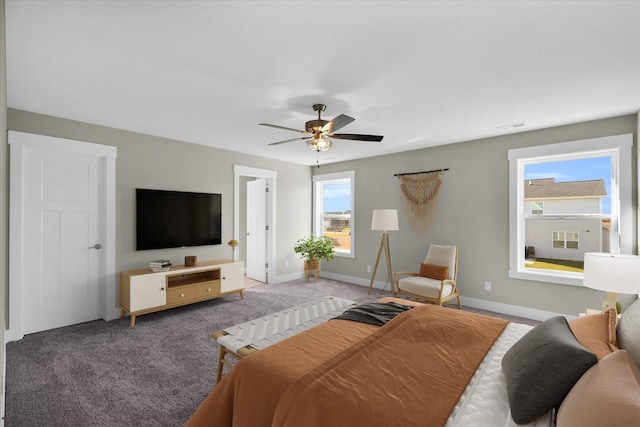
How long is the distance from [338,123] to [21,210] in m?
3.51

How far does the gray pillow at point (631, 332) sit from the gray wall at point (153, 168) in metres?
4.67

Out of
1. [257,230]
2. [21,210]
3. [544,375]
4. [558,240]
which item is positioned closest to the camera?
[544,375]

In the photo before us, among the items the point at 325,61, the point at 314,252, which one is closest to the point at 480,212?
the point at 314,252

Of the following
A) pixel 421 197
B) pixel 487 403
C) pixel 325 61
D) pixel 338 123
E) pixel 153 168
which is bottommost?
pixel 487 403

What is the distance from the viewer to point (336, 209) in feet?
20.7

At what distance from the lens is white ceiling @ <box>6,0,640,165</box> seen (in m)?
1.71

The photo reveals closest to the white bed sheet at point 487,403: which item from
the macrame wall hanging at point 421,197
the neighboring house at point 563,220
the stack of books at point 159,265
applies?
the neighboring house at point 563,220

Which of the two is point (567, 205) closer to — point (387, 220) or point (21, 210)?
point (387, 220)

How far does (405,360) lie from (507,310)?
3.39 meters

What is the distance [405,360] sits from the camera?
5.03 ft

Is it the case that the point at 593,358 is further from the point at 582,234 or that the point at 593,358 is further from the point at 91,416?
the point at 582,234

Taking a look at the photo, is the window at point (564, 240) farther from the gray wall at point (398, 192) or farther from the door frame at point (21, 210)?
the door frame at point (21, 210)

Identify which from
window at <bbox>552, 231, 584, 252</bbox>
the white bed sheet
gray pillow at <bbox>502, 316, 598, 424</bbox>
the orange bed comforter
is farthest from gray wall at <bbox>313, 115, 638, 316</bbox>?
gray pillow at <bbox>502, 316, 598, 424</bbox>

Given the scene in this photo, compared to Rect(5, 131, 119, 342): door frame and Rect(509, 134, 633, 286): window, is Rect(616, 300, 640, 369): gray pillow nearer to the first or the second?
Rect(509, 134, 633, 286): window
